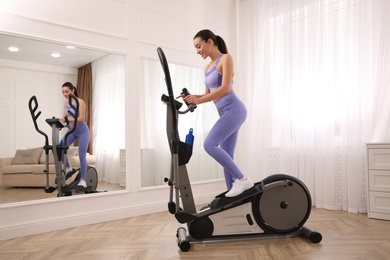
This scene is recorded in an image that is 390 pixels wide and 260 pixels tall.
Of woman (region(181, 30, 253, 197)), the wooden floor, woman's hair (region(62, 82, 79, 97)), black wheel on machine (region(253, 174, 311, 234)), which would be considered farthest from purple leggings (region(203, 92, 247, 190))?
woman's hair (region(62, 82, 79, 97))

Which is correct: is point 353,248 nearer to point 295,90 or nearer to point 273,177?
point 273,177

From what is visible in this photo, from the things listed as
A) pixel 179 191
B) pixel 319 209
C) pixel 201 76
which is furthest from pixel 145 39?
pixel 319 209

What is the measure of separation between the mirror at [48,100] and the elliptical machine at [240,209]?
1172mm

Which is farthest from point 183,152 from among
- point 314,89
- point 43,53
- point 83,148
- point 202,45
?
point 314,89

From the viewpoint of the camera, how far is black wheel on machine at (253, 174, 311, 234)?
2.49 metres

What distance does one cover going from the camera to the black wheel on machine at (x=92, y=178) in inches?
128

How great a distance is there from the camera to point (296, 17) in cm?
401

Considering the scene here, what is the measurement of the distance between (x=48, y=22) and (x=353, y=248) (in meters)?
3.06

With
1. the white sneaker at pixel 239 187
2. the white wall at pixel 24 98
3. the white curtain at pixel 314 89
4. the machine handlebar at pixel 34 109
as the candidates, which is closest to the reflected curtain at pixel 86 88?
the white wall at pixel 24 98

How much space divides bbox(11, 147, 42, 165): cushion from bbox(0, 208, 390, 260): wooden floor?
2.08ft

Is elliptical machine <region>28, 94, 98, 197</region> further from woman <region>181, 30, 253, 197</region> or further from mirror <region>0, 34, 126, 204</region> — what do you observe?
woman <region>181, 30, 253, 197</region>

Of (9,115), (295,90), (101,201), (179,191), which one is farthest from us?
(295,90)

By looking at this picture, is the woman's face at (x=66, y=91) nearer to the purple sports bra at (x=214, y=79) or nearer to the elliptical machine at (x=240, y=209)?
the elliptical machine at (x=240, y=209)

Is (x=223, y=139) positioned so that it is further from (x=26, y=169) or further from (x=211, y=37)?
(x=26, y=169)
